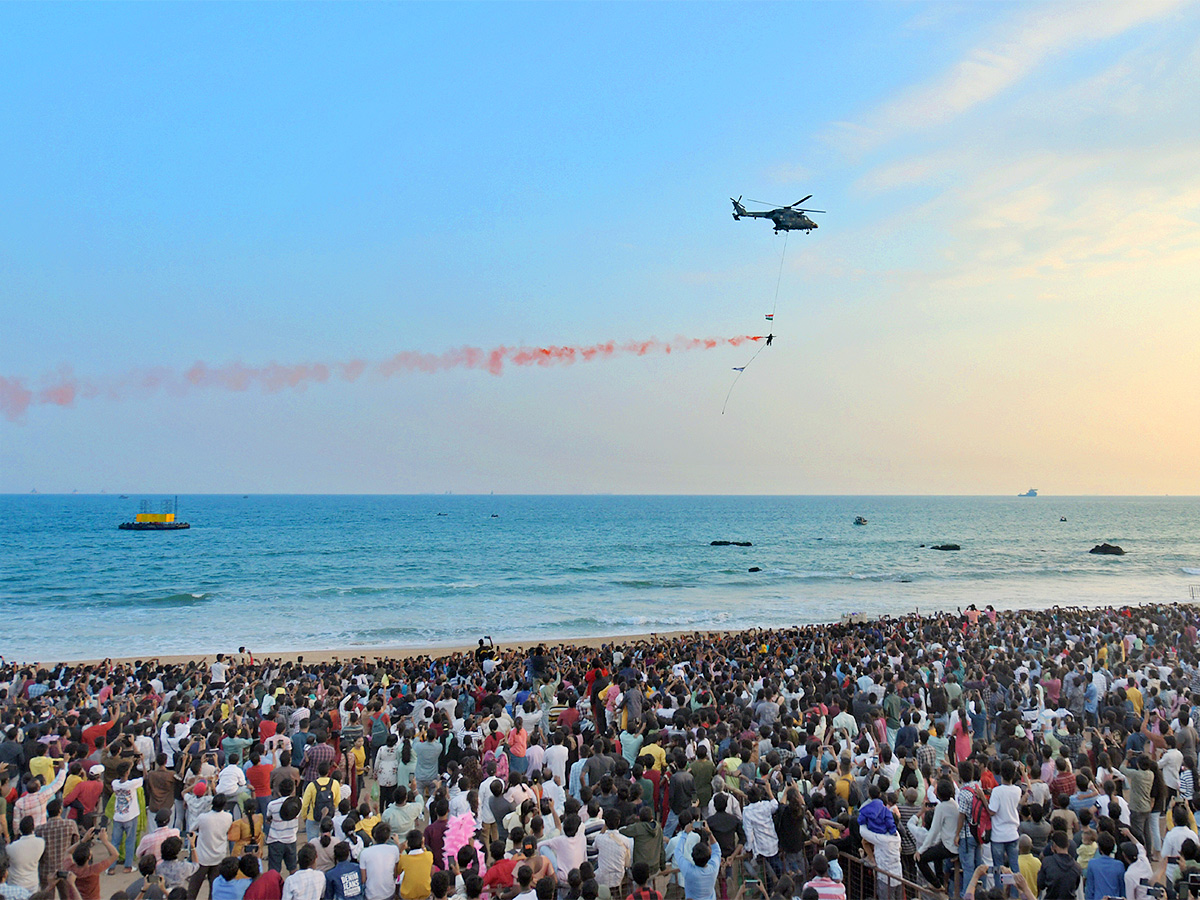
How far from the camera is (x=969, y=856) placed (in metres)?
7.13

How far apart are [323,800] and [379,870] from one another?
2.46 m

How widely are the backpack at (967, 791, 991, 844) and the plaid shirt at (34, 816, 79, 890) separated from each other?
842cm

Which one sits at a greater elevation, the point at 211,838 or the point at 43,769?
the point at 211,838

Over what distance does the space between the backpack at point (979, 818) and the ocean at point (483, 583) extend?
25.6 m

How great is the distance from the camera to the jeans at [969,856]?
23.1 ft

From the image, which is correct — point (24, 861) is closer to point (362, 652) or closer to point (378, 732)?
point (378, 732)

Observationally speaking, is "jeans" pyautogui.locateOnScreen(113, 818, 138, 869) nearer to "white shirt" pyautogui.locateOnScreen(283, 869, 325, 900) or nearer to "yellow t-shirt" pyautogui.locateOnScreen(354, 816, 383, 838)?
"yellow t-shirt" pyautogui.locateOnScreen(354, 816, 383, 838)

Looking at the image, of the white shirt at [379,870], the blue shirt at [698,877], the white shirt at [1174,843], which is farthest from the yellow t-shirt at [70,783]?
the white shirt at [1174,843]

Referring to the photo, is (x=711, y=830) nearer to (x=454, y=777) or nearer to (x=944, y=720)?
(x=454, y=777)

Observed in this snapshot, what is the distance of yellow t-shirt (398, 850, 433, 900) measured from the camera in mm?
5883

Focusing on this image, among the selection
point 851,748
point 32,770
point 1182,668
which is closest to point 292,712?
point 32,770

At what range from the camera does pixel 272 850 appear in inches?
272

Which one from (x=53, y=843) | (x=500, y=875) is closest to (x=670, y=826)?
(x=500, y=875)

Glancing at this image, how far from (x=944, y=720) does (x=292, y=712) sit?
10490 millimetres
